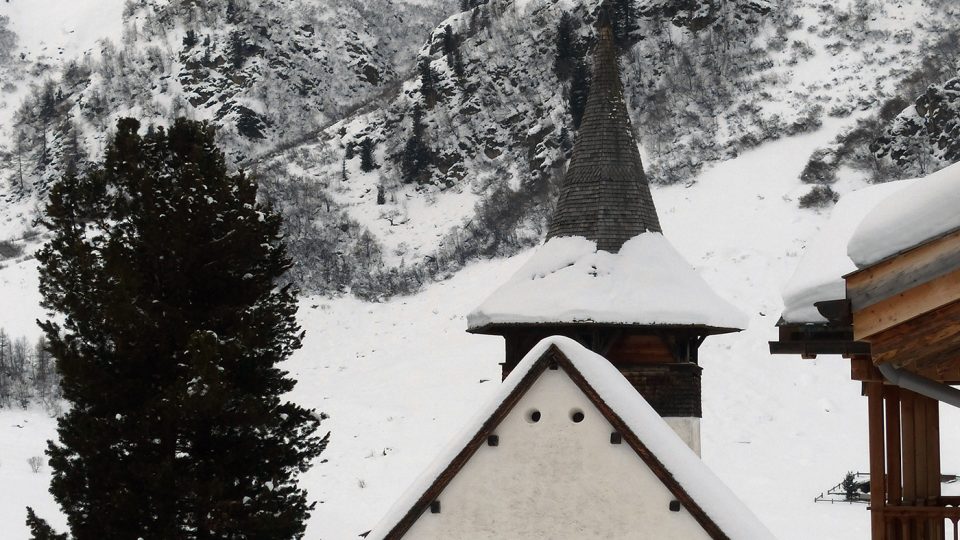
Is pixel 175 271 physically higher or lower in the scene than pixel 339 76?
lower

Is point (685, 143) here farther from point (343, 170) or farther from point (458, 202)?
point (343, 170)

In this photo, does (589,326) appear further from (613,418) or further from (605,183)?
(613,418)

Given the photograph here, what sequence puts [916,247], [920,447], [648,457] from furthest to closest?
[648,457], [920,447], [916,247]

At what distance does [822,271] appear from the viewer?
8.54 meters

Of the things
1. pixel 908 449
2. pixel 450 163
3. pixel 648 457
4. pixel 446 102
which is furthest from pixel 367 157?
pixel 908 449

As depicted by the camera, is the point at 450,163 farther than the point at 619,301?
Yes

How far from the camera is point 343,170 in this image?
2200 inches

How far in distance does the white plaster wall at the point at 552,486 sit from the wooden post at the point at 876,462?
2505mm

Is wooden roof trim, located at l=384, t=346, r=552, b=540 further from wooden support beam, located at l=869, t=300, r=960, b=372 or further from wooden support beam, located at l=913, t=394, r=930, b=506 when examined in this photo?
wooden support beam, located at l=869, t=300, r=960, b=372

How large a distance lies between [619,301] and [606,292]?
0.71ft

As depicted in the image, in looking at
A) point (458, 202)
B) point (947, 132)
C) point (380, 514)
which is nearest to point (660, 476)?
point (380, 514)

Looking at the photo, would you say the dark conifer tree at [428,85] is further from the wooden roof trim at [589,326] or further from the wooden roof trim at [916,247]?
the wooden roof trim at [916,247]

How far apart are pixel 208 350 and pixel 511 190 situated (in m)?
36.2

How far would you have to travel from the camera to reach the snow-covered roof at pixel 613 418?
10.9 meters
